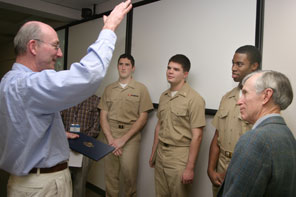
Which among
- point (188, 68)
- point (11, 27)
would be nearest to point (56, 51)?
point (188, 68)

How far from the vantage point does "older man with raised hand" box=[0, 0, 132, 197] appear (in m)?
0.99

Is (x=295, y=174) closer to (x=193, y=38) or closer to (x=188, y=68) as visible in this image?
(x=188, y=68)

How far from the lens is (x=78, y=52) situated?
4.08 m

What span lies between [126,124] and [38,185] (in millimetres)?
1594

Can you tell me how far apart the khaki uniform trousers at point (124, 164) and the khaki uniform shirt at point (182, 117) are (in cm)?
54

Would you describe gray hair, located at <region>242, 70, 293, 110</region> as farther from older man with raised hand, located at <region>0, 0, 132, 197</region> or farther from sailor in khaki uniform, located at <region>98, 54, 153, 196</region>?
sailor in khaki uniform, located at <region>98, 54, 153, 196</region>

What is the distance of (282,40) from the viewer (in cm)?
185

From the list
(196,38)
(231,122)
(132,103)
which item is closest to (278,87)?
(231,122)

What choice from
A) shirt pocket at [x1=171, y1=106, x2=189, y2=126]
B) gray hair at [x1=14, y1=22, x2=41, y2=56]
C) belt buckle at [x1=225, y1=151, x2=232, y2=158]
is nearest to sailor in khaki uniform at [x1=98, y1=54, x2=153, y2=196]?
shirt pocket at [x1=171, y1=106, x2=189, y2=126]

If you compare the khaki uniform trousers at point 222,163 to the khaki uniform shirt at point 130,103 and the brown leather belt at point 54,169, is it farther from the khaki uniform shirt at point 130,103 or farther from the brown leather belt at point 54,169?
the brown leather belt at point 54,169

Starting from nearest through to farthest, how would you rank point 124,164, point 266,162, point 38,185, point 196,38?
point 266,162 → point 38,185 → point 196,38 → point 124,164

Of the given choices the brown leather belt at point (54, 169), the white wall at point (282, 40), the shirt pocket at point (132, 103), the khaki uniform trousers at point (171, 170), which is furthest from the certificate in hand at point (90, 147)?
the white wall at point (282, 40)

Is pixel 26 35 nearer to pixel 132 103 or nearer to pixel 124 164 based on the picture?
pixel 132 103

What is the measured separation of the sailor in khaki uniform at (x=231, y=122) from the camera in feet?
5.98
